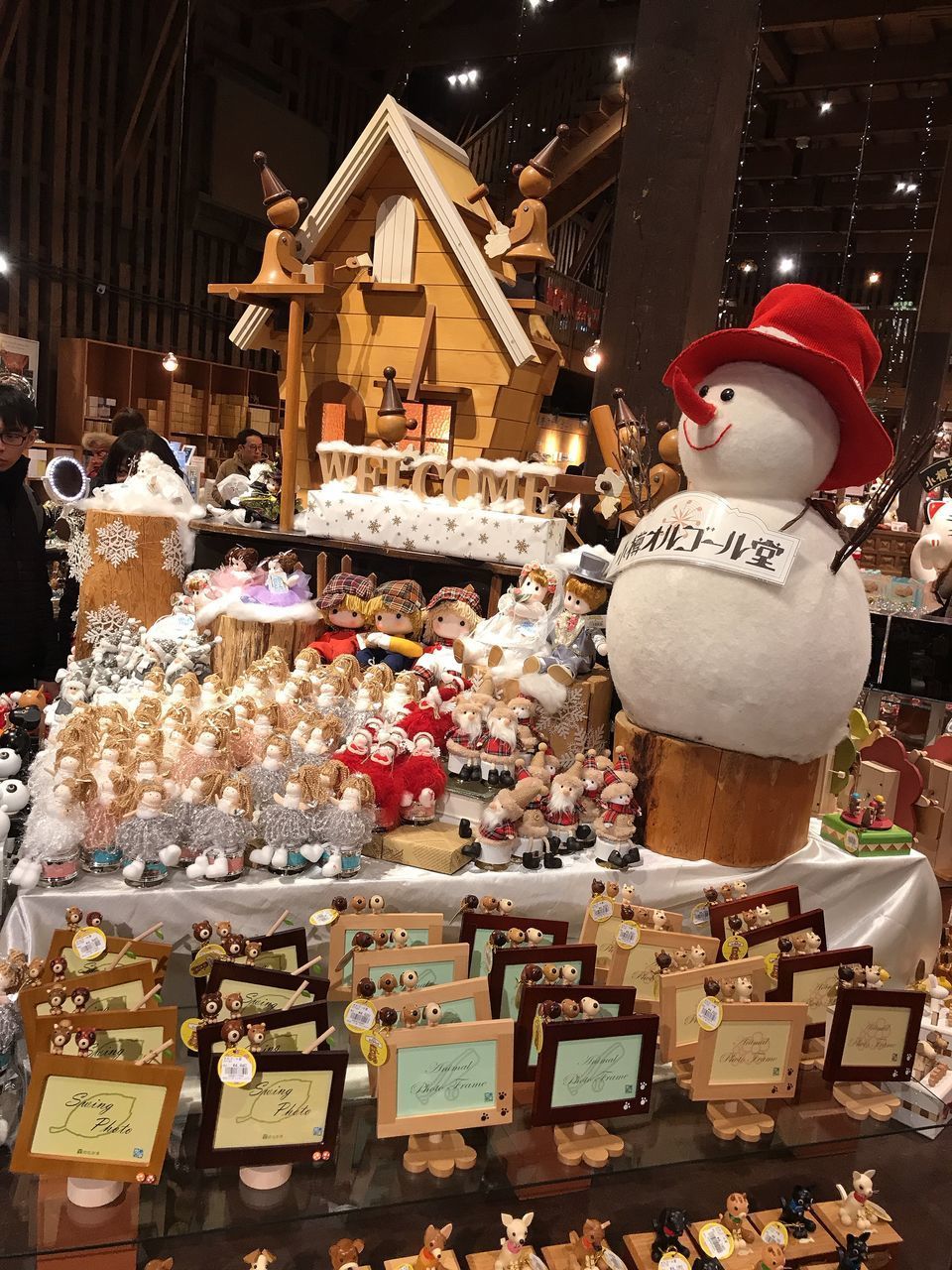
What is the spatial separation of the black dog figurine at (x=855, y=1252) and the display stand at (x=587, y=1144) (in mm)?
393

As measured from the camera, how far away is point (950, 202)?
675 centimetres

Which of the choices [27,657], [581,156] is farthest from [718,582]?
[581,156]

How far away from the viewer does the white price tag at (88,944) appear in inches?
52.5

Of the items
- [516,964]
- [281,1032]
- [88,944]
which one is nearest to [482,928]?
[516,964]

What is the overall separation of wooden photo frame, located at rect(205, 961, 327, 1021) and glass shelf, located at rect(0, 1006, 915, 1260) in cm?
13

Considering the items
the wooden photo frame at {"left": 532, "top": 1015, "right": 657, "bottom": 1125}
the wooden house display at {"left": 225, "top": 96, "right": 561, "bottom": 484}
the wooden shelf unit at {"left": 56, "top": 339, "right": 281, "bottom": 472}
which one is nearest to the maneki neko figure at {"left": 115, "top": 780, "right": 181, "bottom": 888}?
the wooden photo frame at {"left": 532, "top": 1015, "right": 657, "bottom": 1125}

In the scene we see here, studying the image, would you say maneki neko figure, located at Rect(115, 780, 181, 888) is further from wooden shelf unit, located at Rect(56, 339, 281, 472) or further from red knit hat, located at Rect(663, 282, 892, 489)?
wooden shelf unit, located at Rect(56, 339, 281, 472)

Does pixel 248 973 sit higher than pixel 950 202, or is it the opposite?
pixel 950 202

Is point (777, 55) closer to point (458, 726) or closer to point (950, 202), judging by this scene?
point (950, 202)

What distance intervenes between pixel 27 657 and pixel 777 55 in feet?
21.2

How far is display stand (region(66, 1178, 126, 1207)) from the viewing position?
1165 mm

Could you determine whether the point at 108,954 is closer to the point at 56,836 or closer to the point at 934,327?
the point at 56,836

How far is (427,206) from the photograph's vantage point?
3.15 metres

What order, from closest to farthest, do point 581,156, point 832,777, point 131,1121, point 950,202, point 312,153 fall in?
point 131,1121
point 832,777
point 581,156
point 950,202
point 312,153
